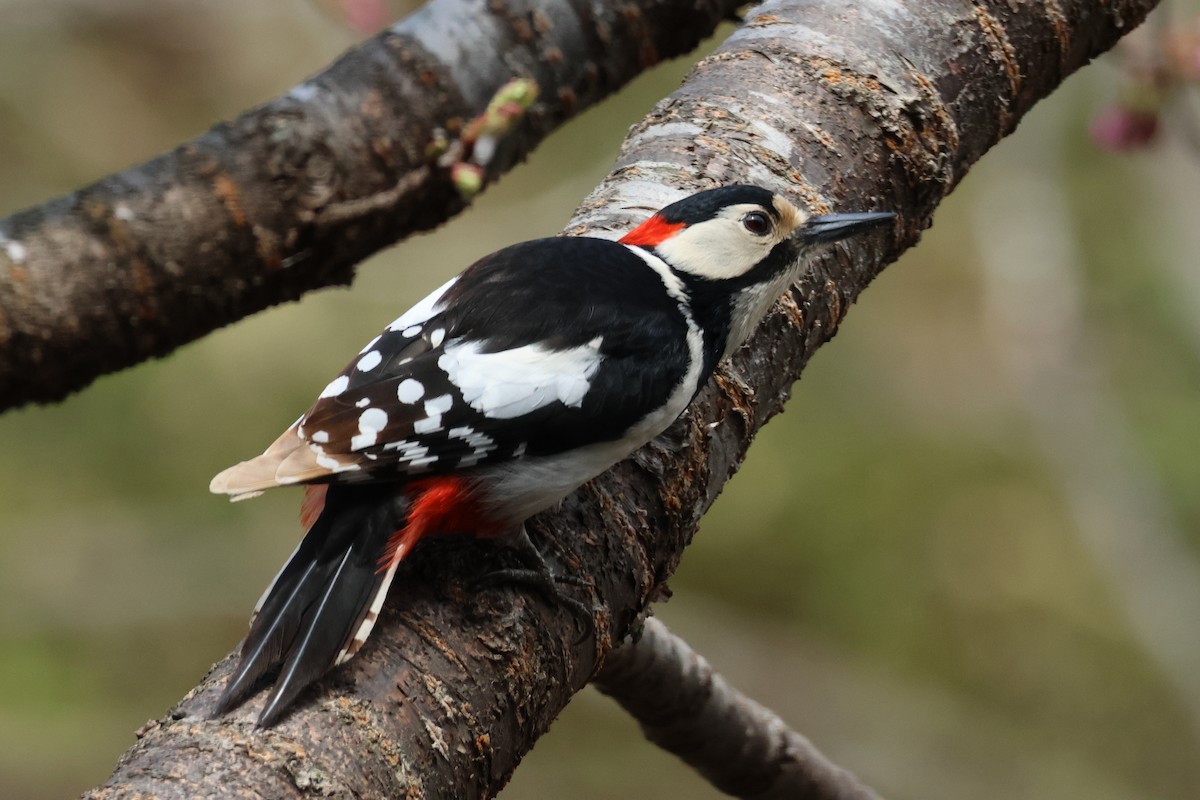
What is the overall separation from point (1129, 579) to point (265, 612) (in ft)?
14.0

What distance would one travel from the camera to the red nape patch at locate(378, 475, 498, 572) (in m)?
1.41

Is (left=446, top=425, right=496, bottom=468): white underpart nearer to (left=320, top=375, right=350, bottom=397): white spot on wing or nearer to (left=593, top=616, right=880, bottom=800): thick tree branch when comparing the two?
(left=320, top=375, right=350, bottom=397): white spot on wing

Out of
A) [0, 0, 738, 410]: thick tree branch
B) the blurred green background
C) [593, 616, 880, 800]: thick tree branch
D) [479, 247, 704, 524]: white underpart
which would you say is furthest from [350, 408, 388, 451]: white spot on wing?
the blurred green background

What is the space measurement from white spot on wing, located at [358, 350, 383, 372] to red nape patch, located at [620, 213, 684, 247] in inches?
16.5

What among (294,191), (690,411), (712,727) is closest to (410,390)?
(690,411)

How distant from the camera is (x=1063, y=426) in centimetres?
509

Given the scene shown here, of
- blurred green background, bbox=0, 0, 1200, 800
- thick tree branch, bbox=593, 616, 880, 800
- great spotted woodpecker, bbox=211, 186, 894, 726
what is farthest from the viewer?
blurred green background, bbox=0, 0, 1200, 800

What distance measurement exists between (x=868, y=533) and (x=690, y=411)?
12.6 ft

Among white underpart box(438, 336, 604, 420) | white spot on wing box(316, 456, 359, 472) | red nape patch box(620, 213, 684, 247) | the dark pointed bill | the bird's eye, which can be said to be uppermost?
the dark pointed bill

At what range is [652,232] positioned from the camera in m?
1.72

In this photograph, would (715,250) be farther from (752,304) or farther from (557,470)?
(557,470)

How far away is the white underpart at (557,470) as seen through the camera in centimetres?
144

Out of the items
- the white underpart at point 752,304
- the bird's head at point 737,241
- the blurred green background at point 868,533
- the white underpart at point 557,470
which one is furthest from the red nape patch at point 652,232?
the blurred green background at point 868,533

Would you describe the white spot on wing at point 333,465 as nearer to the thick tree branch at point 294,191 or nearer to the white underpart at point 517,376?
the white underpart at point 517,376
